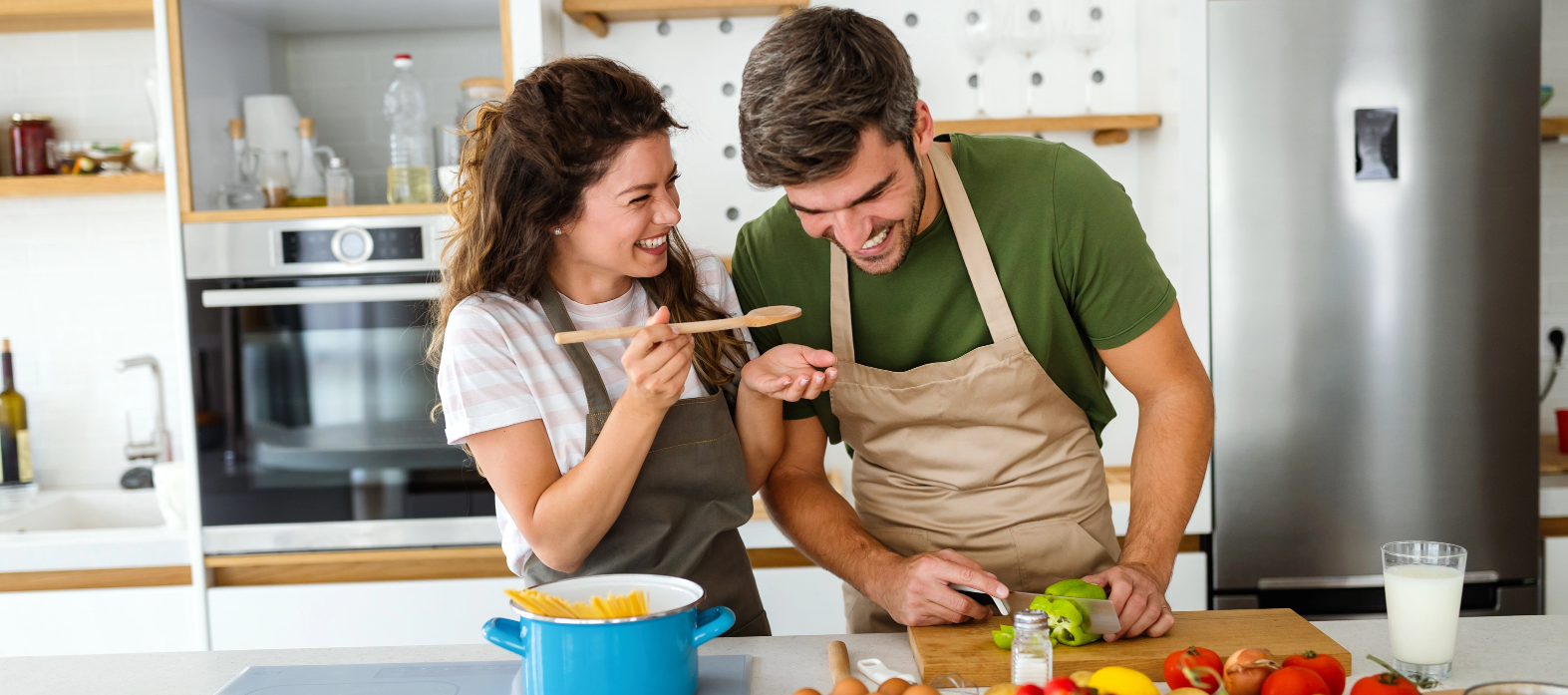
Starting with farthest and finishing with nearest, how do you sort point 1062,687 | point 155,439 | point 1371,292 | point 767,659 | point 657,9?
point 155,439, point 657,9, point 1371,292, point 767,659, point 1062,687

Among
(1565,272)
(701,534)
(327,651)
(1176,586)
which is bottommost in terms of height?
(1176,586)

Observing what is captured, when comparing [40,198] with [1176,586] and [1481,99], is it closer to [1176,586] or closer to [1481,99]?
[1176,586]

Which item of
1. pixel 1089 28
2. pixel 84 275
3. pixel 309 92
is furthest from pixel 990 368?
pixel 84 275

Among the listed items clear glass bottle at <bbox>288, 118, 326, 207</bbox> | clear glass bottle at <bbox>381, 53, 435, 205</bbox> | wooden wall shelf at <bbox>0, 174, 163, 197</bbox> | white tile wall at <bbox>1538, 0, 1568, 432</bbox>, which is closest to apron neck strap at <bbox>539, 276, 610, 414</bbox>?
clear glass bottle at <bbox>381, 53, 435, 205</bbox>

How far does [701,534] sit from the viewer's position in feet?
4.10

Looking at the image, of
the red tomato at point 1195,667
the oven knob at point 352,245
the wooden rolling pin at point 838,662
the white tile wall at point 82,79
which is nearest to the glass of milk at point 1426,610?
the red tomato at point 1195,667

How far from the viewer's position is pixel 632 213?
121cm

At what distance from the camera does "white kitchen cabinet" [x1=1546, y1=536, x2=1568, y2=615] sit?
227cm

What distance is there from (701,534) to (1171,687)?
0.53 m

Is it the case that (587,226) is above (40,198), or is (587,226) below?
below

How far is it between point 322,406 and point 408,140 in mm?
607

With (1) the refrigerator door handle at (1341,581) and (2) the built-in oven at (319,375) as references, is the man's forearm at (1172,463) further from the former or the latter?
(2) the built-in oven at (319,375)

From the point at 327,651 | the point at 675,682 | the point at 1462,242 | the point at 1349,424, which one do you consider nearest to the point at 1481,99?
the point at 1462,242

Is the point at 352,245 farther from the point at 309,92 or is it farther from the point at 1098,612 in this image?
the point at 1098,612
